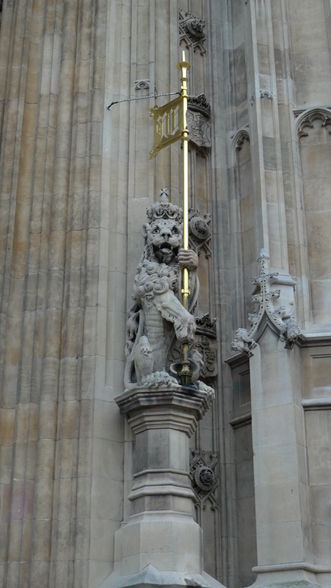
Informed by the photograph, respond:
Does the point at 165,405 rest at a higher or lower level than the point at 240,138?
lower

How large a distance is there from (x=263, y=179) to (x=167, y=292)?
1.97 meters

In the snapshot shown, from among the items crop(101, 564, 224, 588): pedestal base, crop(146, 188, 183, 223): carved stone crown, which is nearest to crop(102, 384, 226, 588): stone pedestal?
crop(101, 564, 224, 588): pedestal base

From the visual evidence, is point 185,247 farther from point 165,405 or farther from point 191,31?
point 191,31

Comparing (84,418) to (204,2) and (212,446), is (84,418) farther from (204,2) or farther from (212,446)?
(204,2)

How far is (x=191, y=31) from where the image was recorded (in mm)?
11789

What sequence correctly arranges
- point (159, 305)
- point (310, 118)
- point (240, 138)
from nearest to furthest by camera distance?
point (159, 305) < point (310, 118) < point (240, 138)

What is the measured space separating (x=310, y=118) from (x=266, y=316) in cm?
263

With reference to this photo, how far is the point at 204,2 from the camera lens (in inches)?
482

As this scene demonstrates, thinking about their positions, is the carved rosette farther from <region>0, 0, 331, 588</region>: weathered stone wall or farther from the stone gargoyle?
the stone gargoyle

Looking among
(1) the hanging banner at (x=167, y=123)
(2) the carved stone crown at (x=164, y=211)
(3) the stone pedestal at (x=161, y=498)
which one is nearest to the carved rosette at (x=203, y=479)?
(3) the stone pedestal at (x=161, y=498)

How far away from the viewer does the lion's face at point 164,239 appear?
9562 millimetres

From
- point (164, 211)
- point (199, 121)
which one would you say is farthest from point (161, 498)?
point (199, 121)

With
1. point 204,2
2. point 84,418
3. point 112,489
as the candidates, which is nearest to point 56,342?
point 84,418

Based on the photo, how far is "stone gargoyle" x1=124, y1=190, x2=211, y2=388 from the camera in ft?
29.8
